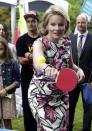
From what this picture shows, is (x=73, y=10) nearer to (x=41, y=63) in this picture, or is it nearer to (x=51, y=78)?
(x=51, y=78)

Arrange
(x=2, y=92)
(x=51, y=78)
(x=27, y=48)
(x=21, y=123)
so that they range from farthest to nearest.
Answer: (x=21, y=123)
(x=27, y=48)
(x=2, y=92)
(x=51, y=78)

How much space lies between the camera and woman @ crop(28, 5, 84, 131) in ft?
12.5

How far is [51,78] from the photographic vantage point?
3.80 meters

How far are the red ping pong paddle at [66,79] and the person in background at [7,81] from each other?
2.09 metres

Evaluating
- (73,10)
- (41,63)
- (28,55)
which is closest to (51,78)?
(41,63)

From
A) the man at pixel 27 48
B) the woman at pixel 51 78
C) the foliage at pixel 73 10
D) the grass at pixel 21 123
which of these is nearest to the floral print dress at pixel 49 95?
the woman at pixel 51 78

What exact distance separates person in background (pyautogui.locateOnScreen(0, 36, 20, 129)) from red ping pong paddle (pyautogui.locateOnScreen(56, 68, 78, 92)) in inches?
82.2

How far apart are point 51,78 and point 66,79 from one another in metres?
0.42

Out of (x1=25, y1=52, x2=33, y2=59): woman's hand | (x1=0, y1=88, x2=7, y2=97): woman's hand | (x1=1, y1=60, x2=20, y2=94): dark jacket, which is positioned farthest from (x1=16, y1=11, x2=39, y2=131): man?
(x1=0, y1=88, x2=7, y2=97): woman's hand

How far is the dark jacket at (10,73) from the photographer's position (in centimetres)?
546

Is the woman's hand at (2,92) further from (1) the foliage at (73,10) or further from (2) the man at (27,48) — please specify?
(1) the foliage at (73,10)

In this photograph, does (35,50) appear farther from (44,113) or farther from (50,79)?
(44,113)

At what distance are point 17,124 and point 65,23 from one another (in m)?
3.84

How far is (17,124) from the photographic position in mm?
7398
